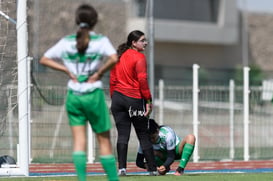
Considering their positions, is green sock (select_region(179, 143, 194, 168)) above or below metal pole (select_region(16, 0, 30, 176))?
below

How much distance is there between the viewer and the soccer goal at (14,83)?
34.2 ft

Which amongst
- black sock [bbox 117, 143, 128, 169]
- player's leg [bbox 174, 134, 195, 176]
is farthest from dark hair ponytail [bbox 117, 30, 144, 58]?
player's leg [bbox 174, 134, 195, 176]

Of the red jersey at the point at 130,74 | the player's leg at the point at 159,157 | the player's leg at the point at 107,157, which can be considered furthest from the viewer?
the player's leg at the point at 159,157

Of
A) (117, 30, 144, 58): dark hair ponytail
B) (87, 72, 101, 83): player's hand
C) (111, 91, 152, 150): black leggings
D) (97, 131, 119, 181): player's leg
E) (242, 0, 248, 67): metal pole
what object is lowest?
(97, 131, 119, 181): player's leg

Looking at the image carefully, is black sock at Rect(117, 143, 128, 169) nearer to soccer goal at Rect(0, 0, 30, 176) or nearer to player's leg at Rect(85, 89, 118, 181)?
soccer goal at Rect(0, 0, 30, 176)

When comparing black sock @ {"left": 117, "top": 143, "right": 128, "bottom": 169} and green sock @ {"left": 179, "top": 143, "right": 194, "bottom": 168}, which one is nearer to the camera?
black sock @ {"left": 117, "top": 143, "right": 128, "bottom": 169}

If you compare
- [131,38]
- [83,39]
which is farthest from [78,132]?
[131,38]

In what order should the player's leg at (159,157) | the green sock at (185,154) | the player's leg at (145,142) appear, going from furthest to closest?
1. the player's leg at (159,157)
2. the green sock at (185,154)
3. the player's leg at (145,142)

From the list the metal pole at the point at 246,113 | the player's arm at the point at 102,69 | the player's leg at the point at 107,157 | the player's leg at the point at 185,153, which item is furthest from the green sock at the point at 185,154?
the metal pole at the point at 246,113

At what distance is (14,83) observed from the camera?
11227 millimetres

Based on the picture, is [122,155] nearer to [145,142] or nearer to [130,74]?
[145,142]

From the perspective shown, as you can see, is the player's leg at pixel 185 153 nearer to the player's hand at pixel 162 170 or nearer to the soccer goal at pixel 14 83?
the player's hand at pixel 162 170

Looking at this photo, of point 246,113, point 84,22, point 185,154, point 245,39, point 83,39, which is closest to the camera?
point 83,39

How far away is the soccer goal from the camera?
10.4 m
